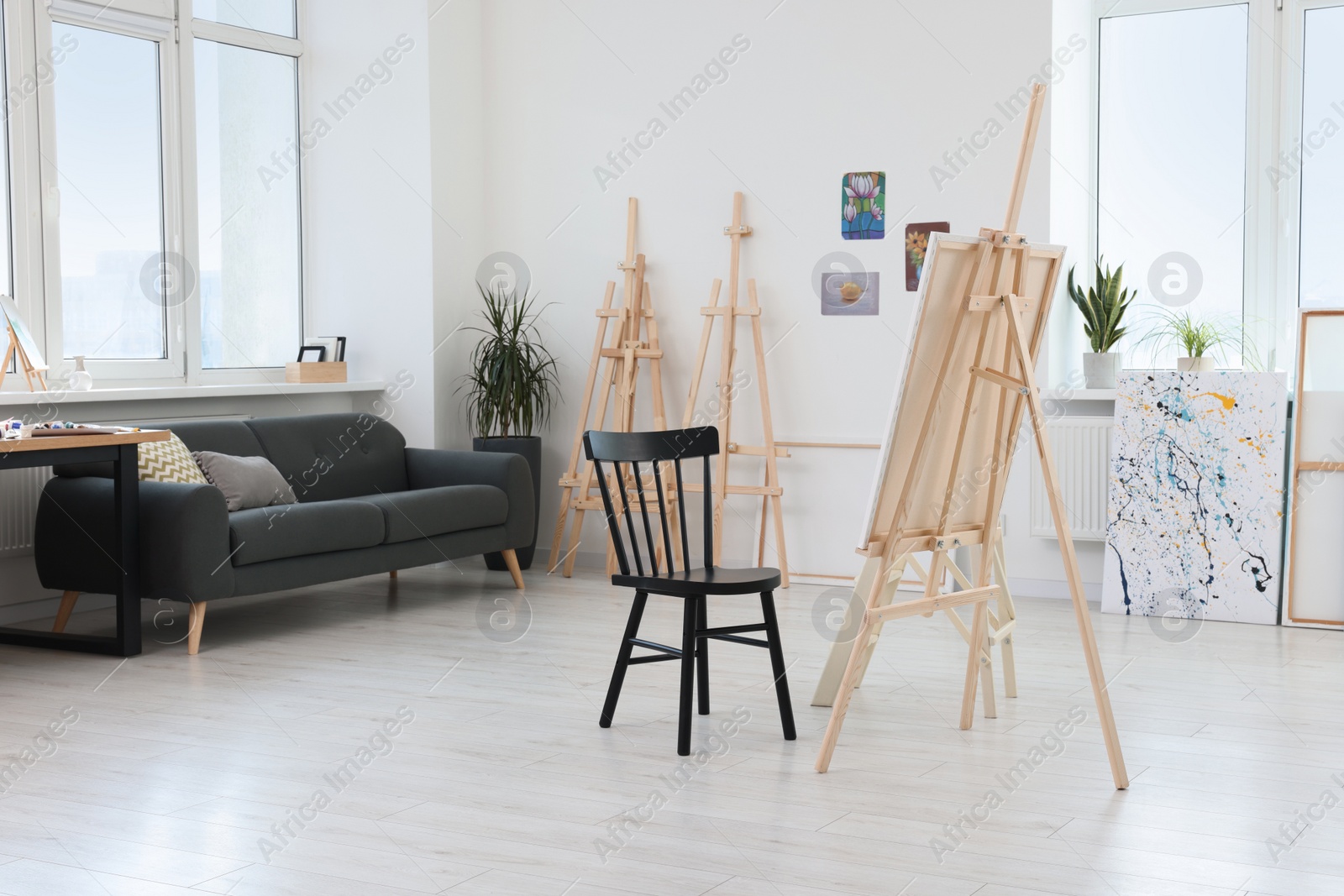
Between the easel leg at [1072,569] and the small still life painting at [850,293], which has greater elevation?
the small still life painting at [850,293]

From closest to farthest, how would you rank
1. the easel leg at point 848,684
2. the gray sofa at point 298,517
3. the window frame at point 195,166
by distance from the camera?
1. the easel leg at point 848,684
2. the gray sofa at point 298,517
3. the window frame at point 195,166

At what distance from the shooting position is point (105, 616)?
5.24 m

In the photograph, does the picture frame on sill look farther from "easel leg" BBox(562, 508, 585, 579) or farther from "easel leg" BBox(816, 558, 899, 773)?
"easel leg" BBox(816, 558, 899, 773)

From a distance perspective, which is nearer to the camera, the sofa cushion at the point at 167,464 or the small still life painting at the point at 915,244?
the sofa cushion at the point at 167,464

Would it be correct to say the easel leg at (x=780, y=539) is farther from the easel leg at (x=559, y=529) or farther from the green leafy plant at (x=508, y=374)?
the green leafy plant at (x=508, y=374)

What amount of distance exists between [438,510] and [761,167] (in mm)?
2252

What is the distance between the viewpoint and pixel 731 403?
6117 mm

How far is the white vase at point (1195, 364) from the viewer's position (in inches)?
215

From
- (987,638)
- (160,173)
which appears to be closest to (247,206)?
(160,173)

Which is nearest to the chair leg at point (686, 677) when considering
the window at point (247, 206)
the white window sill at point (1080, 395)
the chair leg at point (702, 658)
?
the chair leg at point (702, 658)

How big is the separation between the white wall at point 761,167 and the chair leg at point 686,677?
2.71 m

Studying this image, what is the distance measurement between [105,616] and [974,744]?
12.0 feet

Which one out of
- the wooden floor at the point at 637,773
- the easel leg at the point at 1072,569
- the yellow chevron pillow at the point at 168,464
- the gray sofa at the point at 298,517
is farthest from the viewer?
the yellow chevron pillow at the point at 168,464

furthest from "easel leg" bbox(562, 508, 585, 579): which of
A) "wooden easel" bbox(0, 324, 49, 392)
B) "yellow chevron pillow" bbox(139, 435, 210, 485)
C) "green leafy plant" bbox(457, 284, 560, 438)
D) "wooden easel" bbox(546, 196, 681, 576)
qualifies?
"wooden easel" bbox(0, 324, 49, 392)
